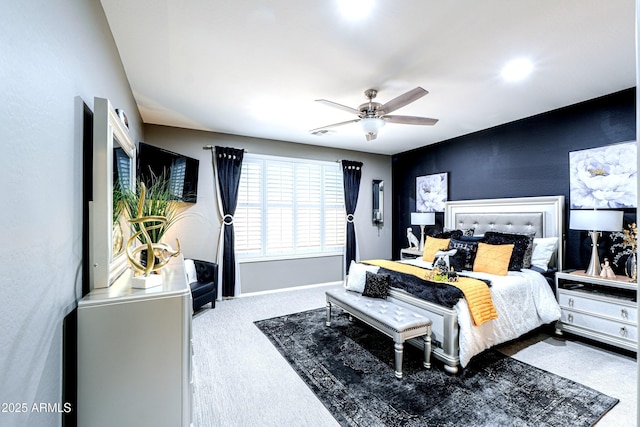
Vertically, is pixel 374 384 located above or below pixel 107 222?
below

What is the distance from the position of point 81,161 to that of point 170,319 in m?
0.91

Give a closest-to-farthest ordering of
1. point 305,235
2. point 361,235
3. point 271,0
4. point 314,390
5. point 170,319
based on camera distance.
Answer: point 170,319 < point 271,0 < point 314,390 < point 305,235 < point 361,235

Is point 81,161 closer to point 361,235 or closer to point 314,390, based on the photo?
point 314,390

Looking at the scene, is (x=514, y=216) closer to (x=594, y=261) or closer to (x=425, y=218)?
(x=594, y=261)

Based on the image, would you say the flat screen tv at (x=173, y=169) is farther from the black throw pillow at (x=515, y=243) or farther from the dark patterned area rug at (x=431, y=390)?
the black throw pillow at (x=515, y=243)

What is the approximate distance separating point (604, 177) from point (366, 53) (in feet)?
10.2

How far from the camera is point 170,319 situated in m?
1.33

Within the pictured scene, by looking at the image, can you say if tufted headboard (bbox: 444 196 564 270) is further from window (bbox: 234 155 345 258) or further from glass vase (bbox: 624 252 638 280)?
window (bbox: 234 155 345 258)

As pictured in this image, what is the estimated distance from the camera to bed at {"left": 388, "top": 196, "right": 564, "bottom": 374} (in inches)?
96.2

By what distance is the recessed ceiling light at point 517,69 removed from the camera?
2475 millimetres

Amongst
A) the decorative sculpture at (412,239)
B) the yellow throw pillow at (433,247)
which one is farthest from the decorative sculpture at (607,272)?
the decorative sculpture at (412,239)

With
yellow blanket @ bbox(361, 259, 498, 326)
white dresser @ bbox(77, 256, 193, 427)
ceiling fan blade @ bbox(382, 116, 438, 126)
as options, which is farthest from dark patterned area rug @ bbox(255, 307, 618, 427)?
ceiling fan blade @ bbox(382, 116, 438, 126)

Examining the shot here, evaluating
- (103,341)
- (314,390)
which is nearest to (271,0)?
(103,341)

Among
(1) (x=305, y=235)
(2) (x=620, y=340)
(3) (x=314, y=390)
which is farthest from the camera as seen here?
(1) (x=305, y=235)
